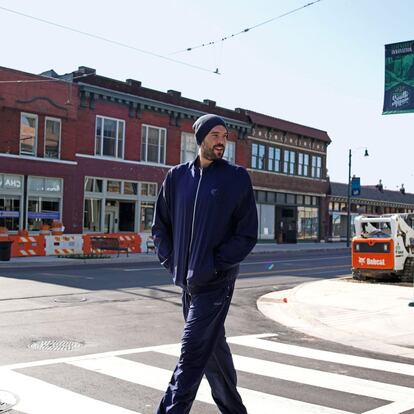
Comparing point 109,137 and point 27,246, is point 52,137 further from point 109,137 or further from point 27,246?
point 27,246

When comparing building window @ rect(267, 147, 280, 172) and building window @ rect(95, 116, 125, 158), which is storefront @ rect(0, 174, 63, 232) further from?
building window @ rect(267, 147, 280, 172)

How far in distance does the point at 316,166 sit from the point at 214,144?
46.8 metres

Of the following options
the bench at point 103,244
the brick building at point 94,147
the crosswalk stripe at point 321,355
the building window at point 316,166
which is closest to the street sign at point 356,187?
the building window at point 316,166

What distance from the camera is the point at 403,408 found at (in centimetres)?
509

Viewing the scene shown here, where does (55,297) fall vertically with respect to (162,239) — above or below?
below

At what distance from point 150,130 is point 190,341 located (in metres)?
31.7

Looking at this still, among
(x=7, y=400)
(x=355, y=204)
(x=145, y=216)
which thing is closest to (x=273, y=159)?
(x=145, y=216)

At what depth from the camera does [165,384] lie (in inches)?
218

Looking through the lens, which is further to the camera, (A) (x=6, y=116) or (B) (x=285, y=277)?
(A) (x=6, y=116)

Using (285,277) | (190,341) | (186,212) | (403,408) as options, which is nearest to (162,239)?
(186,212)

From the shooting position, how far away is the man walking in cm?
368

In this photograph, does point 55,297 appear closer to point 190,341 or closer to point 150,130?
point 190,341

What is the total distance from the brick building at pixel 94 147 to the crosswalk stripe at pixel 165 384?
22178 mm

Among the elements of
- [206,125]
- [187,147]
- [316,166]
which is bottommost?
[206,125]
